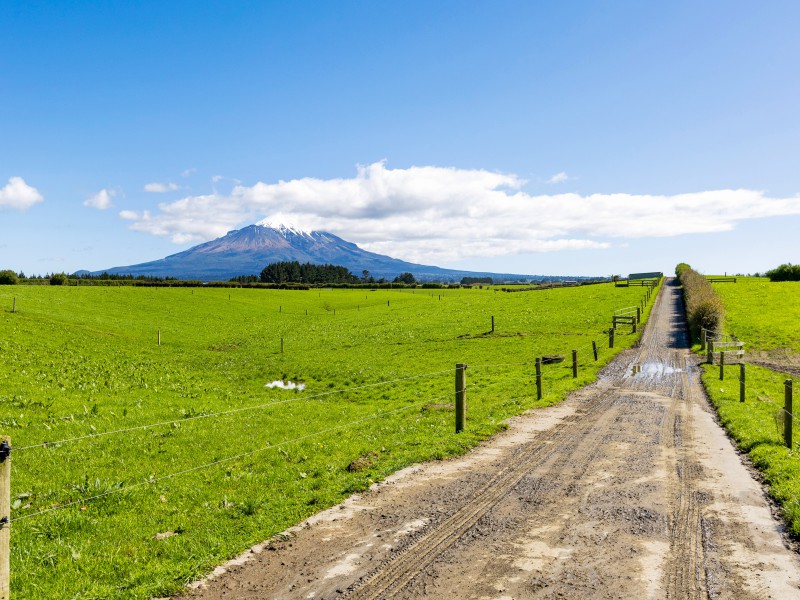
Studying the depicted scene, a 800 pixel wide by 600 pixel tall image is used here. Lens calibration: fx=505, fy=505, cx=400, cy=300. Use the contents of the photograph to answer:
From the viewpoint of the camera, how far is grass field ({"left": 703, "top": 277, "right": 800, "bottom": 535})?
11.4 m

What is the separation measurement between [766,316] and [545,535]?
59.3m

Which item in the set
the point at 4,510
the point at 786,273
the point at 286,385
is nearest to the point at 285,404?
the point at 286,385

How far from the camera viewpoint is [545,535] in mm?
8656

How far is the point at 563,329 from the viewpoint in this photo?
52.1 m

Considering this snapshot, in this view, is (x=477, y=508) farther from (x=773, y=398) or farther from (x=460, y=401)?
(x=773, y=398)

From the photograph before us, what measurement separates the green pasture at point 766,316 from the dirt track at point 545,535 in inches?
1394

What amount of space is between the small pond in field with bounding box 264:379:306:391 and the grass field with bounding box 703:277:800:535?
2208cm

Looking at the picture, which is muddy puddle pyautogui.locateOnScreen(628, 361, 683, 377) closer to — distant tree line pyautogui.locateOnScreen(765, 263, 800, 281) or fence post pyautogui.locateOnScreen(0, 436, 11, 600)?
fence post pyautogui.locateOnScreen(0, 436, 11, 600)

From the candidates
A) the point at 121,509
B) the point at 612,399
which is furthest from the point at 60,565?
the point at 612,399

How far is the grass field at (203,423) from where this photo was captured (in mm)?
8602

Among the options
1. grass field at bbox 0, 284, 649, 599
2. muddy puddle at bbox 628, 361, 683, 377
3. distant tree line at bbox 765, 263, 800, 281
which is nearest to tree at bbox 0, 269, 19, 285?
grass field at bbox 0, 284, 649, 599

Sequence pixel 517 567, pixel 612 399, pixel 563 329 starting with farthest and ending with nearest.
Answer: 1. pixel 563 329
2. pixel 612 399
3. pixel 517 567

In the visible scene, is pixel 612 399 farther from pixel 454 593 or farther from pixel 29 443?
pixel 29 443

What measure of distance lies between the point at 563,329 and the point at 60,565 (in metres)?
49.5
